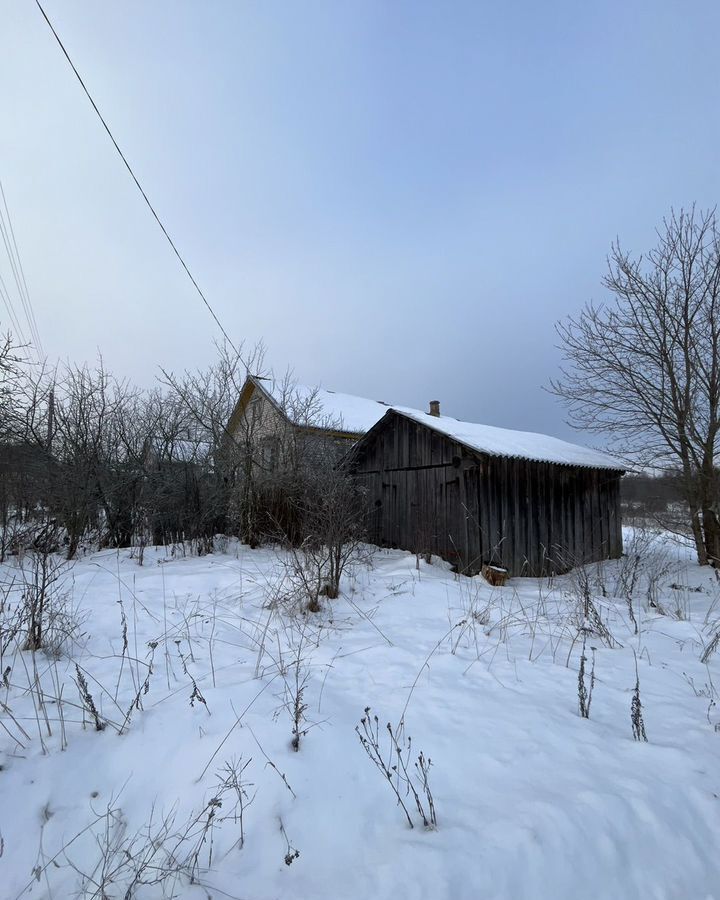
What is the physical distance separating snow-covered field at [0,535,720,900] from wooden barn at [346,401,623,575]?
5595 millimetres

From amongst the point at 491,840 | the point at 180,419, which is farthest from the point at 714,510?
the point at 180,419

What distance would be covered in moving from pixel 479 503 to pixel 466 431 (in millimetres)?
2088

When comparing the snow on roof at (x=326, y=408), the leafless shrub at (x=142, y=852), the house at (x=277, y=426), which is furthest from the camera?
the snow on roof at (x=326, y=408)

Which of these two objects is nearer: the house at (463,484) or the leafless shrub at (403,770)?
the leafless shrub at (403,770)

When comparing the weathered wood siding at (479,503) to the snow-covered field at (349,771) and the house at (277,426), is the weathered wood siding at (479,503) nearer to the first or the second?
the house at (277,426)

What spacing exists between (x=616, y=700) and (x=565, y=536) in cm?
903

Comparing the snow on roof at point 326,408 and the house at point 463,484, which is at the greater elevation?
the snow on roof at point 326,408

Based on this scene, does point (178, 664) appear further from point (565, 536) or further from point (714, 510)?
point (714, 510)

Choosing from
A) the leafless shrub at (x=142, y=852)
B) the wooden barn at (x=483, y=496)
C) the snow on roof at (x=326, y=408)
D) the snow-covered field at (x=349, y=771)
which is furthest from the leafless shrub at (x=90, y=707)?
the snow on roof at (x=326, y=408)

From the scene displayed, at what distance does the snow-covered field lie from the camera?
172cm

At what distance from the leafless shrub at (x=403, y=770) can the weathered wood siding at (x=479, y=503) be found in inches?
286

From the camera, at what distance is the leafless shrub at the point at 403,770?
1947 mm

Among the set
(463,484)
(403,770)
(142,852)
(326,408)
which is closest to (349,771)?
(403,770)

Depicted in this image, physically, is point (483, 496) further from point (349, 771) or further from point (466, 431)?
point (349, 771)
